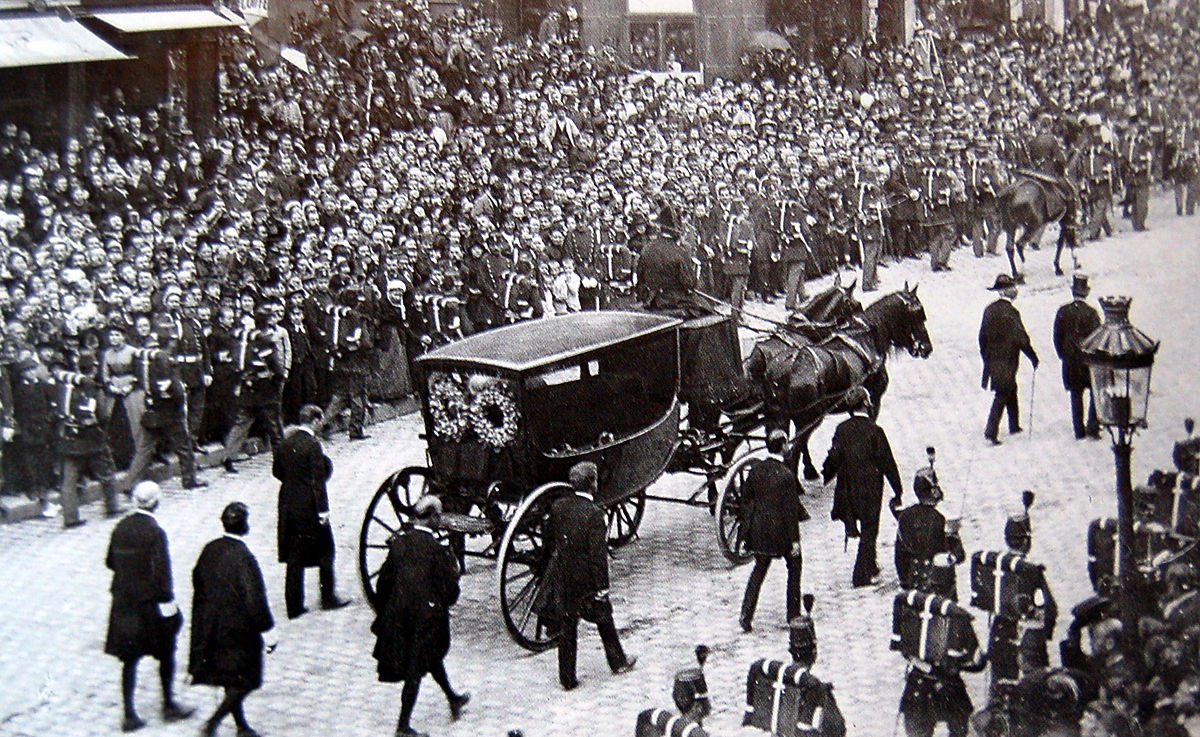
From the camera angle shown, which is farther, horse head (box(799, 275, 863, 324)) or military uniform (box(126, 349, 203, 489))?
horse head (box(799, 275, 863, 324))

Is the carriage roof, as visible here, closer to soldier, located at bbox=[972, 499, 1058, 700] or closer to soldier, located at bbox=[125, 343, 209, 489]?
soldier, located at bbox=[125, 343, 209, 489]

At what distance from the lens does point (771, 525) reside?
8195 mm

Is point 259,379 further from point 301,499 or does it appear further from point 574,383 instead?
point 574,383

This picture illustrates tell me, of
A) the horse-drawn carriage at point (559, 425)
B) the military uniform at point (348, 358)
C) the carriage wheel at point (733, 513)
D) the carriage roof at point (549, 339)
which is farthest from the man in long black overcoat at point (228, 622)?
the military uniform at point (348, 358)

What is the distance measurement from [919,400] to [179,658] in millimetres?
6044

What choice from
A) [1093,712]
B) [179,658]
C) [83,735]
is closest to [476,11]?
[179,658]

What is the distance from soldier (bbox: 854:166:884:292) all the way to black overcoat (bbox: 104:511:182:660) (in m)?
8.54

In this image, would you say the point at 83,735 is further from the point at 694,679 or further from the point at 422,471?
the point at 694,679

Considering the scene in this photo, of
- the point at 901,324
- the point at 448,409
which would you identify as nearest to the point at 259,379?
the point at 448,409

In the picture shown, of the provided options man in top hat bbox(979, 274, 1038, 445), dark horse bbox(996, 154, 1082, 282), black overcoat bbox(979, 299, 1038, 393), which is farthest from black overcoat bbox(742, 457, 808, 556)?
dark horse bbox(996, 154, 1082, 282)

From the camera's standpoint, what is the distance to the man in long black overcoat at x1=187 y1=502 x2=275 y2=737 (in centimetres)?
723

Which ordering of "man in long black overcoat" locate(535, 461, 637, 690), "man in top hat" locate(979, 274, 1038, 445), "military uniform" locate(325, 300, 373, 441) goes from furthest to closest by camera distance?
"military uniform" locate(325, 300, 373, 441)
"man in top hat" locate(979, 274, 1038, 445)
"man in long black overcoat" locate(535, 461, 637, 690)

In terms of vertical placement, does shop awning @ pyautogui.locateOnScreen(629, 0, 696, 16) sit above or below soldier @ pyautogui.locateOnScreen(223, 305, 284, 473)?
above

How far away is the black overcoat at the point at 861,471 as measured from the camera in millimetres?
8797
